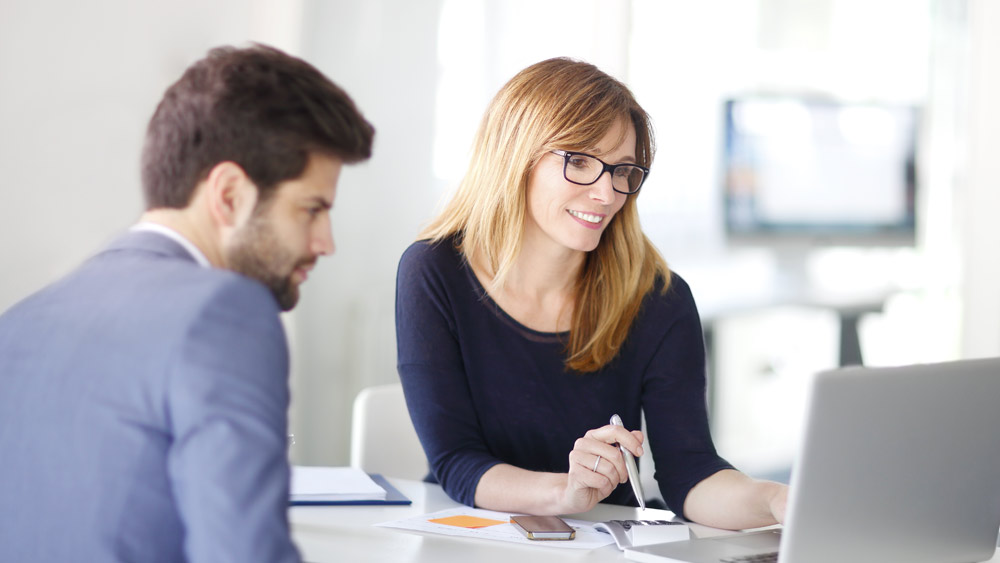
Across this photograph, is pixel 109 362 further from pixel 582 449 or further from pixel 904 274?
pixel 904 274

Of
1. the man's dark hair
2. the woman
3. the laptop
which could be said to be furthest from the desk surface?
the man's dark hair

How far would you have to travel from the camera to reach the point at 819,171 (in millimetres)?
4535

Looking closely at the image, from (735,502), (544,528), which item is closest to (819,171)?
(735,502)

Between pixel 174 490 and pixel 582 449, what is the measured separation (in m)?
0.72

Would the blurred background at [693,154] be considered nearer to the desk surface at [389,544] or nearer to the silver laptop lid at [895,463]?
the desk surface at [389,544]

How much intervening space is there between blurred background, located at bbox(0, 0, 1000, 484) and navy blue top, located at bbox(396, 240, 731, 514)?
2.97ft

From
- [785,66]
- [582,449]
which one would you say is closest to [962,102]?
[785,66]

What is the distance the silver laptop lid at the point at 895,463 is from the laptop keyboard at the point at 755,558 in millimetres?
143

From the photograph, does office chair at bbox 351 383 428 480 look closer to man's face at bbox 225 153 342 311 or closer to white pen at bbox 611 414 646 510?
white pen at bbox 611 414 646 510

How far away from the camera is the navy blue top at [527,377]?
177 centimetres

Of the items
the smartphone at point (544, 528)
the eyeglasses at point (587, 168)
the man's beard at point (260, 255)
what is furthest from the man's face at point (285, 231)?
the eyeglasses at point (587, 168)

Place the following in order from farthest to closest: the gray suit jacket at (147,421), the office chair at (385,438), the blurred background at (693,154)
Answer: the blurred background at (693,154)
the office chair at (385,438)
the gray suit jacket at (147,421)

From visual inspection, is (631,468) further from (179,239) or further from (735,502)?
(179,239)

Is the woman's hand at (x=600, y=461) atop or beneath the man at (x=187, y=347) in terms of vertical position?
beneath
